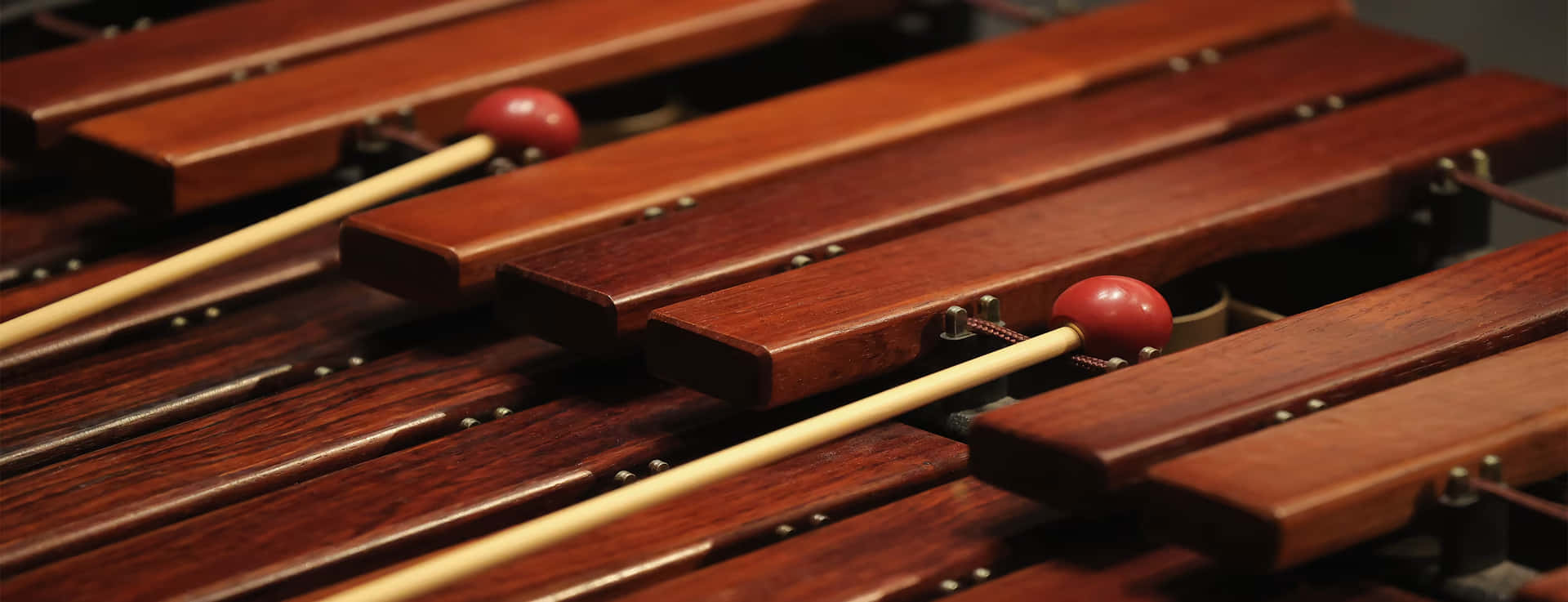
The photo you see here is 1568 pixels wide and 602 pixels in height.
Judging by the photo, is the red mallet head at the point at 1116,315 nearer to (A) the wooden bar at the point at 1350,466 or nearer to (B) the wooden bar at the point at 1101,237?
(B) the wooden bar at the point at 1101,237

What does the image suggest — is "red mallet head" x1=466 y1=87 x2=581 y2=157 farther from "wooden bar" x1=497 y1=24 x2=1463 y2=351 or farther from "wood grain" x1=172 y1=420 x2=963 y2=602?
"wood grain" x1=172 y1=420 x2=963 y2=602

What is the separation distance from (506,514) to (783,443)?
0.85 ft

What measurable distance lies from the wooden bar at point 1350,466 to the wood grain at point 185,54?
1450mm

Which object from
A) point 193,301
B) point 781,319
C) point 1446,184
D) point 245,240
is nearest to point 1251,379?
point 781,319

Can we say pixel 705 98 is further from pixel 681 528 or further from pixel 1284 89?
pixel 681 528

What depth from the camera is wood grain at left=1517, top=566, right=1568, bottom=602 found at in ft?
5.28

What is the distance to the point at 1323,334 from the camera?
2.00 metres

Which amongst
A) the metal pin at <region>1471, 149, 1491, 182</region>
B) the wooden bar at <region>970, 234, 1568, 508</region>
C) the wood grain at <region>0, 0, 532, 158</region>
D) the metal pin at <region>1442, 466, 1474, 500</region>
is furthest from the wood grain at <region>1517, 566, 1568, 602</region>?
the wood grain at <region>0, 0, 532, 158</region>

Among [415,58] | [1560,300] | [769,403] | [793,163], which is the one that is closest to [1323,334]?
[1560,300]

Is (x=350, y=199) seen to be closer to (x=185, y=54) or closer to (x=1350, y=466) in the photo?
(x=185, y=54)

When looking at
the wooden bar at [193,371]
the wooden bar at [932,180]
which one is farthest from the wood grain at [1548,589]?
the wooden bar at [193,371]

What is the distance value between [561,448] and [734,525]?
0.23 metres

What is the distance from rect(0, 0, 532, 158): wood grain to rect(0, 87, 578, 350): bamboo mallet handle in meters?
0.29

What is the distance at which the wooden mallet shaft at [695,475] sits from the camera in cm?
172
